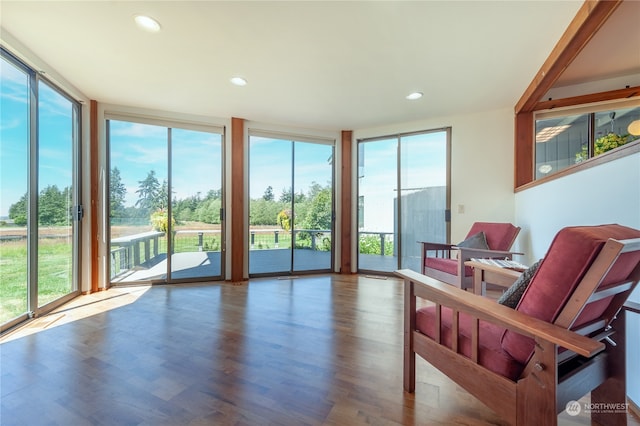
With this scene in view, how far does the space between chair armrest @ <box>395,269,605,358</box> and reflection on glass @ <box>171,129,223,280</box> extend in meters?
3.30

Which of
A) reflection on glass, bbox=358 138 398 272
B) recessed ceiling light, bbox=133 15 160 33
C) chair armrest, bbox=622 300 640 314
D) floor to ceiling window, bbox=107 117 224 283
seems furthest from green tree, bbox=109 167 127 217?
chair armrest, bbox=622 300 640 314

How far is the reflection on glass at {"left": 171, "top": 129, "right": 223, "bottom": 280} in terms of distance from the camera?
153 inches

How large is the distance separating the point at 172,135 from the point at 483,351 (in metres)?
4.25

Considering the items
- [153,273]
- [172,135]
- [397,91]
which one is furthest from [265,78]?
[153,273]

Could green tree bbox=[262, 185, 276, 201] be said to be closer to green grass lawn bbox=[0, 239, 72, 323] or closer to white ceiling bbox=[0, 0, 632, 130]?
white ceiling bbox=[0, 0, 632, 130]

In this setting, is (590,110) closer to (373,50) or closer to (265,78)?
(373,50)

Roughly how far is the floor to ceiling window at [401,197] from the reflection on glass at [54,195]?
3.89 m

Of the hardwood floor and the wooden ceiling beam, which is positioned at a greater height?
the wooden ceiling beam

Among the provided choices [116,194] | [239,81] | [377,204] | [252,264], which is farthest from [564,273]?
[116,194]

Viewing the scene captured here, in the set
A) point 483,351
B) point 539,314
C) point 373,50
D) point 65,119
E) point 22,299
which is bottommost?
point 22,299

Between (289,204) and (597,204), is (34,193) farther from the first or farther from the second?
(597,204)

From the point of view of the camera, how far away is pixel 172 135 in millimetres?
3850

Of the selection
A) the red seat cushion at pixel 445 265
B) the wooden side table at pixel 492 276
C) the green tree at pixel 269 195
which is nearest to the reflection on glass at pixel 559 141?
the red seat cushion at pixel 445 265

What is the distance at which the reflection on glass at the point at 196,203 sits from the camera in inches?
153
